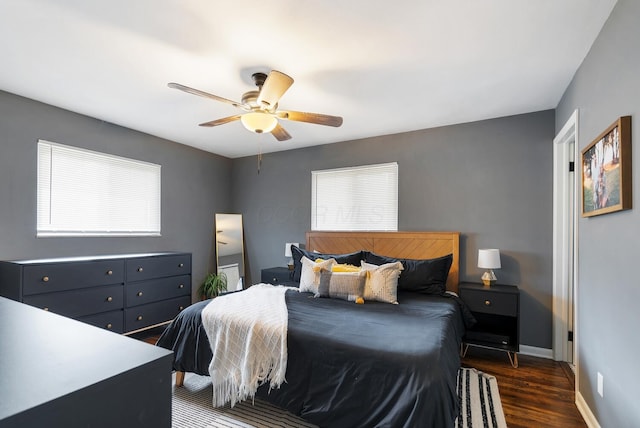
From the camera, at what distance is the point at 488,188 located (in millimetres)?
3504

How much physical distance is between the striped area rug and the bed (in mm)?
197

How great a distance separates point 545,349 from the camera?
3.19 m

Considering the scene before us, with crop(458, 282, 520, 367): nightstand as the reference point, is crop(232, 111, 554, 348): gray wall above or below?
above

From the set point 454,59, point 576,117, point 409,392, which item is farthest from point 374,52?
point 409,392

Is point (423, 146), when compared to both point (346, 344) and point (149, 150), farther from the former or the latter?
point (149, 150)

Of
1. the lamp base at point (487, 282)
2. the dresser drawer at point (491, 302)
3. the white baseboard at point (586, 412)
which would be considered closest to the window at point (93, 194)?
the dresser drawer at point (491, 302)

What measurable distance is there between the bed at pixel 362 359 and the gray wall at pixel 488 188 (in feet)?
3.19

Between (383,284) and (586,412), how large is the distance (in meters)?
1.62

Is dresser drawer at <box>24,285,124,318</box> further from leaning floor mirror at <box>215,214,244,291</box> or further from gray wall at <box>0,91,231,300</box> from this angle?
leaning floor mirror at <box>215,214,244,291</box>

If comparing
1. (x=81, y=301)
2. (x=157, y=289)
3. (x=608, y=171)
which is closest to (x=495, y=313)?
(x=608, y=171)

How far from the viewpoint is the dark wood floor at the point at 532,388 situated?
2.18m

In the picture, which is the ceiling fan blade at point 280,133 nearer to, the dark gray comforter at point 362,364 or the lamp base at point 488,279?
the dark gray comforter at point 362,364

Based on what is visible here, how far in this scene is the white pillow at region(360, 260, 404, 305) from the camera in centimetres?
289

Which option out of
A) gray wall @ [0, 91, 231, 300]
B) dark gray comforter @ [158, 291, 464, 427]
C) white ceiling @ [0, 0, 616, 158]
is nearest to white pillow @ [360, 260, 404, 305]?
dark gray comforter @ [158, 291, 464, 427]
